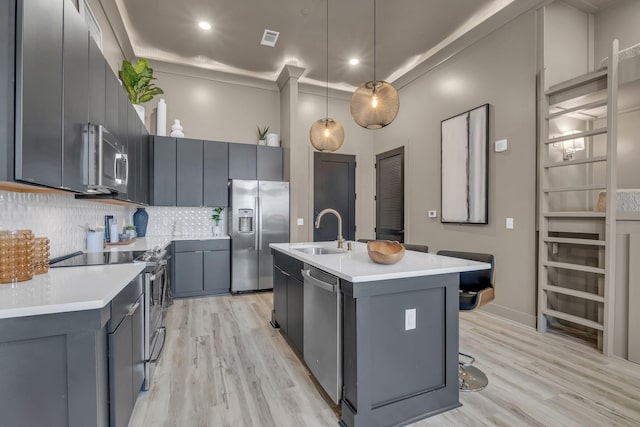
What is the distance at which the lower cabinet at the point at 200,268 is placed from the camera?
4.40m

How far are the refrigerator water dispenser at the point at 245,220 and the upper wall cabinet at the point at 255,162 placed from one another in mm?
565

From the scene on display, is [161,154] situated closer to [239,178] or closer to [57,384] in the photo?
[239,178]

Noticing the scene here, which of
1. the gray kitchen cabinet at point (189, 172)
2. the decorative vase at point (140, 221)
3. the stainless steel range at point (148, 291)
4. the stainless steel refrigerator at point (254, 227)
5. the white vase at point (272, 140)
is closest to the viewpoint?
the stainless steel range at point (148, 291)

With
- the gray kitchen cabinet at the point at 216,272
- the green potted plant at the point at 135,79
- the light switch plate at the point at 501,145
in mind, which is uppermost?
the green potted plant at the point at 135,79

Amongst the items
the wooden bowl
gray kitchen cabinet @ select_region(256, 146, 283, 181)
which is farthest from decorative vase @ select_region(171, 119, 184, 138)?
the wooden bowl

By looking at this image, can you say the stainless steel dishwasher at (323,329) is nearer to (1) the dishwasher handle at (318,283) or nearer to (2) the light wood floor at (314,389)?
(1) the dishwasher handle at (318,283)

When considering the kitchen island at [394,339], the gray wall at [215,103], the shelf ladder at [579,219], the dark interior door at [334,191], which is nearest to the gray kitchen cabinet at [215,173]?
the gray wall at [215,103]

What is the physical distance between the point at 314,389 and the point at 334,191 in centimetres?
383

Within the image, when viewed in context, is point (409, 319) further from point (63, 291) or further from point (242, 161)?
point (242, 161)

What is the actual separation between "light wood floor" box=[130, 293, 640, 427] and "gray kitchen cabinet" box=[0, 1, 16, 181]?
1.60 m

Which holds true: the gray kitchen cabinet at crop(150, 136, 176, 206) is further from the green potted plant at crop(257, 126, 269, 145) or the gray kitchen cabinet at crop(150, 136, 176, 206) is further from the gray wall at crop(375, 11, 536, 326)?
the gray wall at crop(375, 11, 536, 326)

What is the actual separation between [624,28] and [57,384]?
522cm

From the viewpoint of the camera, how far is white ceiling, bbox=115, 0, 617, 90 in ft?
11.4

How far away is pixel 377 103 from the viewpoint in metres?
2.55
